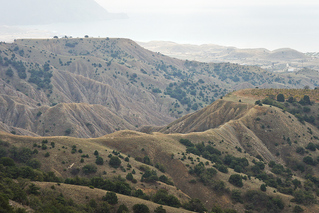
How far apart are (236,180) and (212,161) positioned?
12618 millimetres

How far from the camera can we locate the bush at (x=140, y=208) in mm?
50781

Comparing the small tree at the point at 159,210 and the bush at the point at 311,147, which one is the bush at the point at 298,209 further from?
the bush at the point at 311,147

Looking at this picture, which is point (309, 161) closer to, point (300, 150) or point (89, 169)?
point (300, 150)

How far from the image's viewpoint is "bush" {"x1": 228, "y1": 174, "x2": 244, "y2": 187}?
74.6 metres

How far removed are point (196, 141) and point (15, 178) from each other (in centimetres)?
5466

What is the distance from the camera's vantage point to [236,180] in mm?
75250

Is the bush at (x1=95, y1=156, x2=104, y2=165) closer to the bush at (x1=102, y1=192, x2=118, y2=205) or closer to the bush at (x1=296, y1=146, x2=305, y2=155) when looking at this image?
the bush at (x1=102, y1=192, x2=118, y2=205)

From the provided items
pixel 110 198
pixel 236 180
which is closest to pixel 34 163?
pixel 110 198

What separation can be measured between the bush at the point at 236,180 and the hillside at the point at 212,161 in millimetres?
230

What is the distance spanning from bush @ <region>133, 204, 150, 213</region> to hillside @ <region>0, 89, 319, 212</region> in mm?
1669

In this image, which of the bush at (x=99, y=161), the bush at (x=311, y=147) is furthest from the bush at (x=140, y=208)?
the bush at (x=311, y=147)

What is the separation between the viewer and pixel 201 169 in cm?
7781

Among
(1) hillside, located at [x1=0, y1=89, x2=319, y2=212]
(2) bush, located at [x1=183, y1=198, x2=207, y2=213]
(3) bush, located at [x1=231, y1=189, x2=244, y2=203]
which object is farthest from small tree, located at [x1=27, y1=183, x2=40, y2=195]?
(3) bush, located at [x1=231, y1=189, x2=244, y2=203]

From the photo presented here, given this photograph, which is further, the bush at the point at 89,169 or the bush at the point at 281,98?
the bush at the point at 281,98
